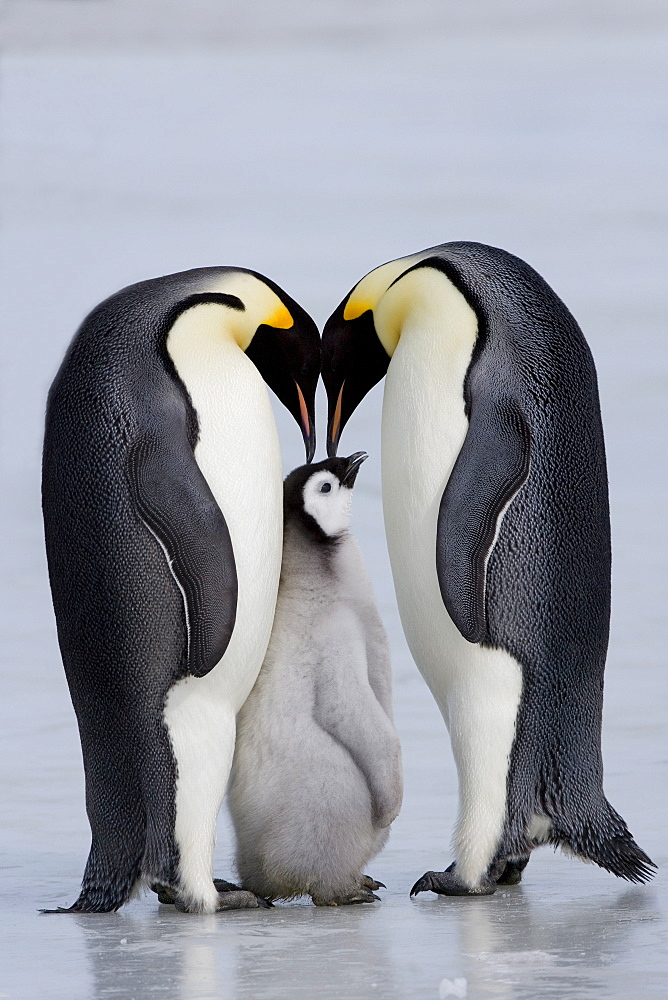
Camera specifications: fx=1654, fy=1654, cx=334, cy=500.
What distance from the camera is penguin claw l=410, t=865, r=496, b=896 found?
2912 millimetres

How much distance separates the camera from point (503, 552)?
9.71ft

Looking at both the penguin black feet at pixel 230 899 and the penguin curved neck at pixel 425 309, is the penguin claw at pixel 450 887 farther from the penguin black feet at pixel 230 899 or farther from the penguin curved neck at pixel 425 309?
the penguin curved neck at pixel 425 309

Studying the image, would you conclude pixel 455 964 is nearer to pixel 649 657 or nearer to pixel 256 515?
pixel 256 515

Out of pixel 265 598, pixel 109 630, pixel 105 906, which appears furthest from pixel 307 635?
pixel 105 906

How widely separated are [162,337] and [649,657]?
2.88 metres

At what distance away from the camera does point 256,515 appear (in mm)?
2957

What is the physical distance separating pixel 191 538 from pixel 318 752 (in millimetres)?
430

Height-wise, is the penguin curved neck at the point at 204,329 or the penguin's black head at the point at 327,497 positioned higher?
the penguin curved neck at the point at 204,329

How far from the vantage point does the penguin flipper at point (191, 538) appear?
2.83 meters

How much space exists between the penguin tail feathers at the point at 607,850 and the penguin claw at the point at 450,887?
17cm

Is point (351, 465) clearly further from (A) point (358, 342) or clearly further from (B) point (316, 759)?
(B) point (316, 759)

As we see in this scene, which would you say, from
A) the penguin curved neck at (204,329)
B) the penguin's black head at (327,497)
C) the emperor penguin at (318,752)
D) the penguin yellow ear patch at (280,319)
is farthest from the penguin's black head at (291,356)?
the emperor penguin at (318,752)

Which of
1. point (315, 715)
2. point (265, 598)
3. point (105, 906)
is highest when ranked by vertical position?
point (265, 598)

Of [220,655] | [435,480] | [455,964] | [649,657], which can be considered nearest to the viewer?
[455,964]
